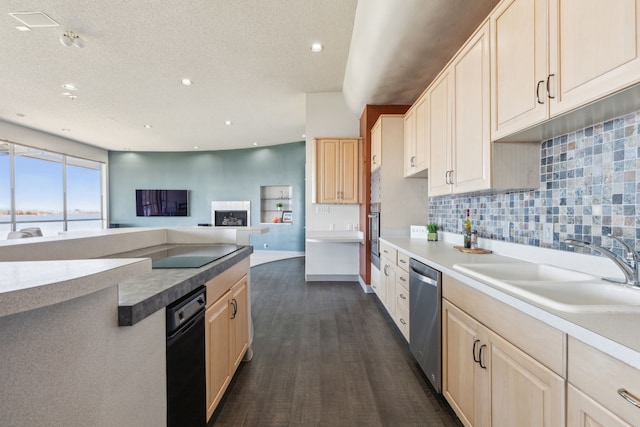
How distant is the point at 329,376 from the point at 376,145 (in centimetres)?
273

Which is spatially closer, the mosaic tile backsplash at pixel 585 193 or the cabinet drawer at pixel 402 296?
the mosaic tile backsplash at pixel 585 193

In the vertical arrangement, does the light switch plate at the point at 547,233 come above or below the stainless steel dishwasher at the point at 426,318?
above

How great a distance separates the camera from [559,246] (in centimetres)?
151

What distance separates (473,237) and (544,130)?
0.99 metres

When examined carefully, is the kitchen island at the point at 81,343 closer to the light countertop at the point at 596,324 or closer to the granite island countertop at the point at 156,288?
the granite island countertop at the point at 156,288

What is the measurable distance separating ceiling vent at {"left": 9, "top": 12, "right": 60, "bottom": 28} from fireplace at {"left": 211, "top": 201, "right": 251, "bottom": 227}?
577 centimetres

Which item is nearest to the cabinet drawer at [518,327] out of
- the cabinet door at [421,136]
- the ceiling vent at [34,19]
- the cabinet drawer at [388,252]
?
the cabinet drawer at [388,252]

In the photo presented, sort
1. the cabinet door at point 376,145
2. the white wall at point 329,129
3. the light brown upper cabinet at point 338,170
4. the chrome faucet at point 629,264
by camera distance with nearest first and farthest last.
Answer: the chrome faucet at point 629,264 → the cabinet door at point 376,145 → the light brown upper cabinet at point 338,170 → the white wall at point 329,129

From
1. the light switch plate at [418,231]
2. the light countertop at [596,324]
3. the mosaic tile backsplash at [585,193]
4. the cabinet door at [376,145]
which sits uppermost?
the cabinet door at [376,145]

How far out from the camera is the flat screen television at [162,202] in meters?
8.84

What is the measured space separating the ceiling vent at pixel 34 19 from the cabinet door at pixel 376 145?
3563 mm

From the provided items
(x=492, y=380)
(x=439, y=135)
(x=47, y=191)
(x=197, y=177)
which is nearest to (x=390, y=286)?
(x=439, y=135)

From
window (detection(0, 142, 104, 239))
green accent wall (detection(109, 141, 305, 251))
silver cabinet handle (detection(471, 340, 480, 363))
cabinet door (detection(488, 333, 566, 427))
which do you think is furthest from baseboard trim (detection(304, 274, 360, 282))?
window (detection(0, 142, 104, 239))

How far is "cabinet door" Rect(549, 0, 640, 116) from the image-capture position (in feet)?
3.00
